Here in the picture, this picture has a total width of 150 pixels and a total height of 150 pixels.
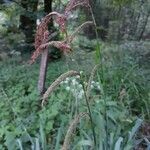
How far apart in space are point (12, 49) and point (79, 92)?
5.33 metres

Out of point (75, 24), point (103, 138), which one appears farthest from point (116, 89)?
point (75, 24)

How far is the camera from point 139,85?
21.2 feet

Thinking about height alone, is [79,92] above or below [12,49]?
above

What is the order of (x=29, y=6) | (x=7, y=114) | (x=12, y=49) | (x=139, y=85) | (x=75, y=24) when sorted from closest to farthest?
(x=7, y=114)
(x=139, y=85)
(x=29, y=6)
(x=12, y=49)
(x=75, y=24)

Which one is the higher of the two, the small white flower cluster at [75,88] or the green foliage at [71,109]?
the small white flower cluster at [75,88]

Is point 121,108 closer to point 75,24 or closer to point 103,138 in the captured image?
point 103,138

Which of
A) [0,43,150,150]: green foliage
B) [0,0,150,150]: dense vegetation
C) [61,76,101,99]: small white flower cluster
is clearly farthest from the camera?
[61,76,101,99]: small white flower cluster

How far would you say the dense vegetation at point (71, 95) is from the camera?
129 inches

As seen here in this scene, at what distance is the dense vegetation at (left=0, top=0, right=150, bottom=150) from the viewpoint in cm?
329

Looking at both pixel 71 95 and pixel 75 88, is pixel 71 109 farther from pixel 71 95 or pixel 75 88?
pixel 71 95

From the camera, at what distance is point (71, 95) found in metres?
5.25

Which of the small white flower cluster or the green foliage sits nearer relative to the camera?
the green foliage

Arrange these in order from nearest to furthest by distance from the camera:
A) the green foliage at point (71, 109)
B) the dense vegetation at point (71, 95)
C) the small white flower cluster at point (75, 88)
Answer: the dense vegetation at point (71, 95) < the green foliage at point (71, 109) < the small white flower cluster at point (75, 88)

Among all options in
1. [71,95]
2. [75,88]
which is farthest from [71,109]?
[71,95]
